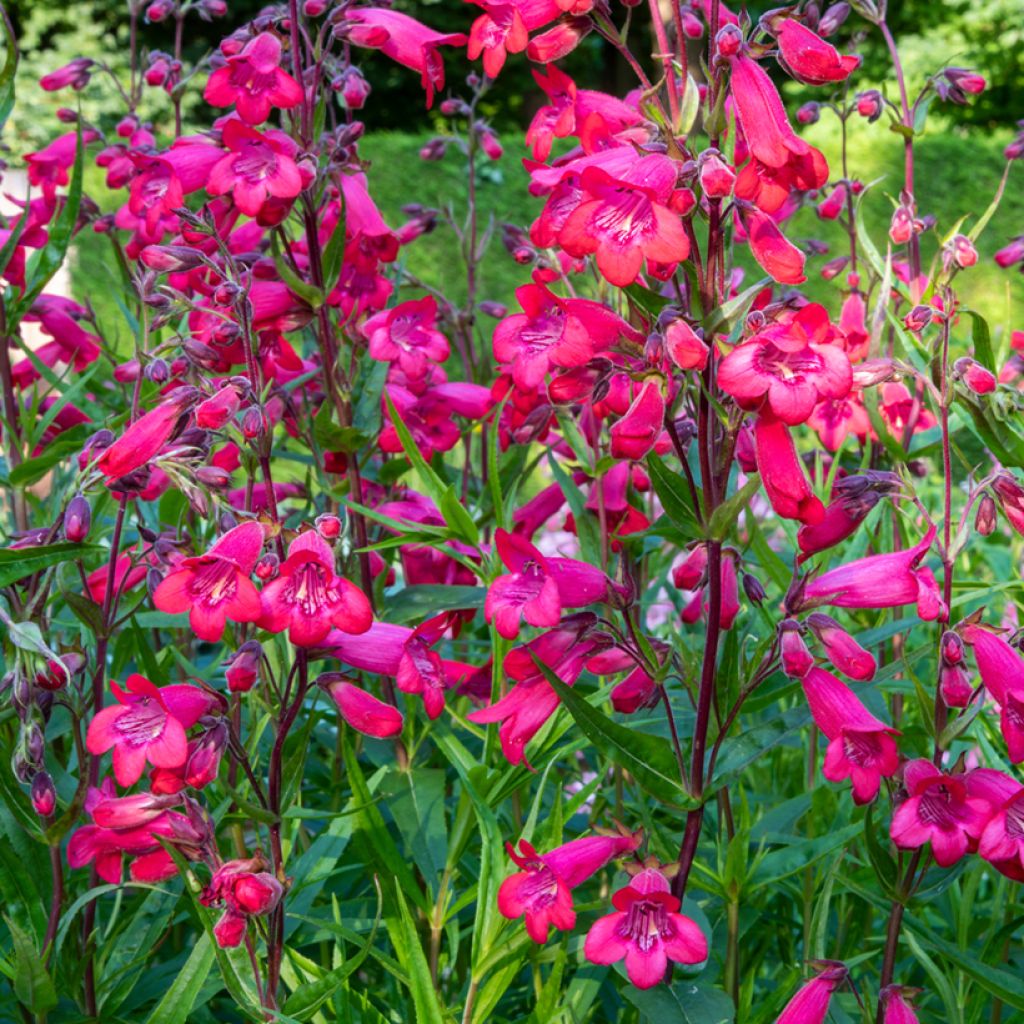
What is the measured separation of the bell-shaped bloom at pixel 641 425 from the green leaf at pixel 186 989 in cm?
87

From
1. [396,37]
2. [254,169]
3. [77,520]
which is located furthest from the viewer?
[396,37]

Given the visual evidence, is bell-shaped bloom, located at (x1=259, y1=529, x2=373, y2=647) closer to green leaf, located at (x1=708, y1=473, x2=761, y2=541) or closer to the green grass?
green leaf, located at (x1=708, y1=473, x2=761, y2=541)

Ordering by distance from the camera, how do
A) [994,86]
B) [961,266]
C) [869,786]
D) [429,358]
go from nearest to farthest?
[869,786] < [961,266] < [429,358] < [994,86]

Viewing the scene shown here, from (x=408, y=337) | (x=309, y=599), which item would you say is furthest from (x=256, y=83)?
(x=309, y=599)

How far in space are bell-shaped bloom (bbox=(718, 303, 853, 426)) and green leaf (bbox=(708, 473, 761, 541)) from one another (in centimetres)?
11

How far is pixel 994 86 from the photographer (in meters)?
19.2

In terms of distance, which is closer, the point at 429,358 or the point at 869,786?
the point at 869,786

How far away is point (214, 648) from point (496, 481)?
169cm

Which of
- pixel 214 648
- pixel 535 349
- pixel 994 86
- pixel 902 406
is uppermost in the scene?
pixel 535 349

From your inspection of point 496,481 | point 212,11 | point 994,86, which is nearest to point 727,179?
point 496,481

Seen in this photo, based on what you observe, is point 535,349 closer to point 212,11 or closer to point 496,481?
point 496,481

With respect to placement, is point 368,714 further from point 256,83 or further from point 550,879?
point 256,83

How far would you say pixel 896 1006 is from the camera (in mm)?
1770

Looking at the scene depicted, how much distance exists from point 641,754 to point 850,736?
0.96 feet
